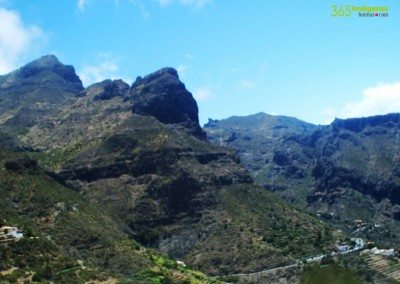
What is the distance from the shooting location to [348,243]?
17712cm

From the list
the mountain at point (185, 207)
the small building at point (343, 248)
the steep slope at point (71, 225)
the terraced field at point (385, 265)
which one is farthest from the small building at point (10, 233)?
the small building at point (343, 248)

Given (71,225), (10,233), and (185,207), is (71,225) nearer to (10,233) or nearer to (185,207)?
(10,233)

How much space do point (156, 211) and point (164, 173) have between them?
14270 mm

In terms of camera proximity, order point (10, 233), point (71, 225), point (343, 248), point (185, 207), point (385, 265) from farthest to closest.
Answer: point (185, 207) → point (343, 248) → point (385, 265) → point (71, 225) → point (10, 233)

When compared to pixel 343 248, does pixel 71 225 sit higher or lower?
higher

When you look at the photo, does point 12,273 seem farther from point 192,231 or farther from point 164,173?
point 164,173

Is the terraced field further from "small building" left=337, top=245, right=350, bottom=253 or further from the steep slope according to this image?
the steep slope

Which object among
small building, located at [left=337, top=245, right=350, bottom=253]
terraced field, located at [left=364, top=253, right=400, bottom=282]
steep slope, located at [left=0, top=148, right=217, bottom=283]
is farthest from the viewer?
small building, located at [left=337, top=245, right=350, bottom=253]

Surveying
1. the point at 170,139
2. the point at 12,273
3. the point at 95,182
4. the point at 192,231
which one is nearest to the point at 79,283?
the point at 12,273

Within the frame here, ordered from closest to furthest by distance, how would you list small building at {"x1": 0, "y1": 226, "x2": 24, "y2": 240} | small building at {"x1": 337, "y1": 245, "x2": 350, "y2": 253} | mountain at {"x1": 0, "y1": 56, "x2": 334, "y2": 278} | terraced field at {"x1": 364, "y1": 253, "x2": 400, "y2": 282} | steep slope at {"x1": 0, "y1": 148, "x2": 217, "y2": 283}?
small building at {"x1": 0, "y1": 226, "x2": 24, "y2": 240}
steep slope at {"x1": 0, "y1": 148, "x2": 217, "y2": 283}
terraced field at {"x1": 364, "y1": 253, "x2": 400, "y2": 282}
mountain at {"x1": 0, "y1": 56, "x2": 334, "y2": 278}
small building at {"x1": 337, "y1": 245, "x2": 350, "y2": 253}

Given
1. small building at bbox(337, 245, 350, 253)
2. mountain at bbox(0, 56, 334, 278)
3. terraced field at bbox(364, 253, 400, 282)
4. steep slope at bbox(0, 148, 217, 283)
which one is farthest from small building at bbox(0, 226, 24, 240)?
small building at bbox(337, 245, 350, 253)

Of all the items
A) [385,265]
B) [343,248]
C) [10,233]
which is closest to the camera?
[10,233]

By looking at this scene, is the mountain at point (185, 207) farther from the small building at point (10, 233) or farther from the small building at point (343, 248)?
the small building at point (10, 233)

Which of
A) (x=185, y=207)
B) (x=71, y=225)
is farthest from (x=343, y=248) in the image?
(x=71, y=225)
